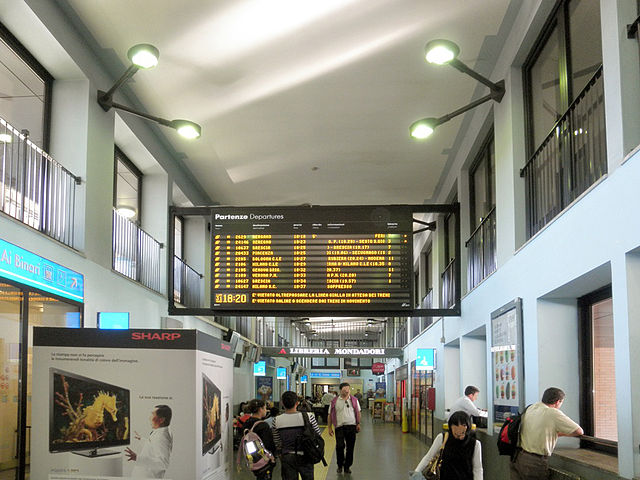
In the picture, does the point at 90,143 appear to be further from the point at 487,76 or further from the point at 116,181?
the point at 487,76

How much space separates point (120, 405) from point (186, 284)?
9.17 meters

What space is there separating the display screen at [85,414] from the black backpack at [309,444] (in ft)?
10.4

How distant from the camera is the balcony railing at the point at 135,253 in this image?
9720 mm

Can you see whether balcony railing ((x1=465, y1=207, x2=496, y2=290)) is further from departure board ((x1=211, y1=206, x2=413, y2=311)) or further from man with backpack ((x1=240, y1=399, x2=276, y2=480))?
man with backpack ((x1=240, y1=399, x2=276, y2=480))

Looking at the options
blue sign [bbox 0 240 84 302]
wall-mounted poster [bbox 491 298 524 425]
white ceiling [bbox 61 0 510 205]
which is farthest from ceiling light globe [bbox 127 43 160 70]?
wall-mounted poster [bbox 491 298 524 425]

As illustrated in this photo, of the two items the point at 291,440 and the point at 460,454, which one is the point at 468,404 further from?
the point at 460,454

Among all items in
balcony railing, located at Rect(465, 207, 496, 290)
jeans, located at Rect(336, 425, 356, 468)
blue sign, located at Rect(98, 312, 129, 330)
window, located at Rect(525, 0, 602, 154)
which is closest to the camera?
window, located at Rect(525, 0, 602, 154)

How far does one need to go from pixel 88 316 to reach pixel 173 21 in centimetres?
324

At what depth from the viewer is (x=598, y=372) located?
6836 millimetres

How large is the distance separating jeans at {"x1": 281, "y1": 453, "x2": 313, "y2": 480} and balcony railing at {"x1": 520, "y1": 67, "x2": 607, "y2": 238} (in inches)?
131

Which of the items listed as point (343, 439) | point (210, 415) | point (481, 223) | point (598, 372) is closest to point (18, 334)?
point (210, 415)

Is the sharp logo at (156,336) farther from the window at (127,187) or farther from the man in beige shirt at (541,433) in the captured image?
the window at (127,187)

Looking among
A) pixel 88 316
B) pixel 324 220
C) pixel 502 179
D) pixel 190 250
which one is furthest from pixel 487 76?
pixel 190 250

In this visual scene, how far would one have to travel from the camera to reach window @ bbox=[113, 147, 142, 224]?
35.2ft
